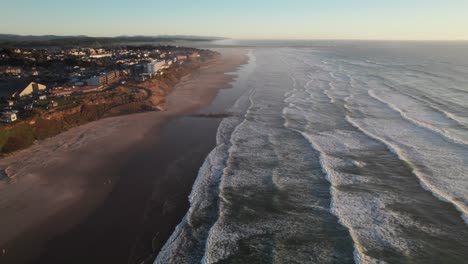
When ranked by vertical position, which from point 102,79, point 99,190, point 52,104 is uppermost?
point 102,79

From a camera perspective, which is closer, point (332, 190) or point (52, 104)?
point (332, 190)

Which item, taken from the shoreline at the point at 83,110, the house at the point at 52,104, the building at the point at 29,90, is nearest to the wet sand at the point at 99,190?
the shoreline at the point at 83,110

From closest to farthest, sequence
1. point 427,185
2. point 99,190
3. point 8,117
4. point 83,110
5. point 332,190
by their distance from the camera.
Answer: point 332,190 < point 427,185 < point 99,190 < point 8,117 < point 83,110

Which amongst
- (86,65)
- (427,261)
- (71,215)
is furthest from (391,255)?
(86,65)

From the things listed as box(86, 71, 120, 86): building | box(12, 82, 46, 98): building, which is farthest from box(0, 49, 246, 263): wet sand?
box(86, 71, 120, 86): building

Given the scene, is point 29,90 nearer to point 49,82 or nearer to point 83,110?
point 49,82

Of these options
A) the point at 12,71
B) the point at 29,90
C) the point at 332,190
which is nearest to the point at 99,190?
the point at 332,190
